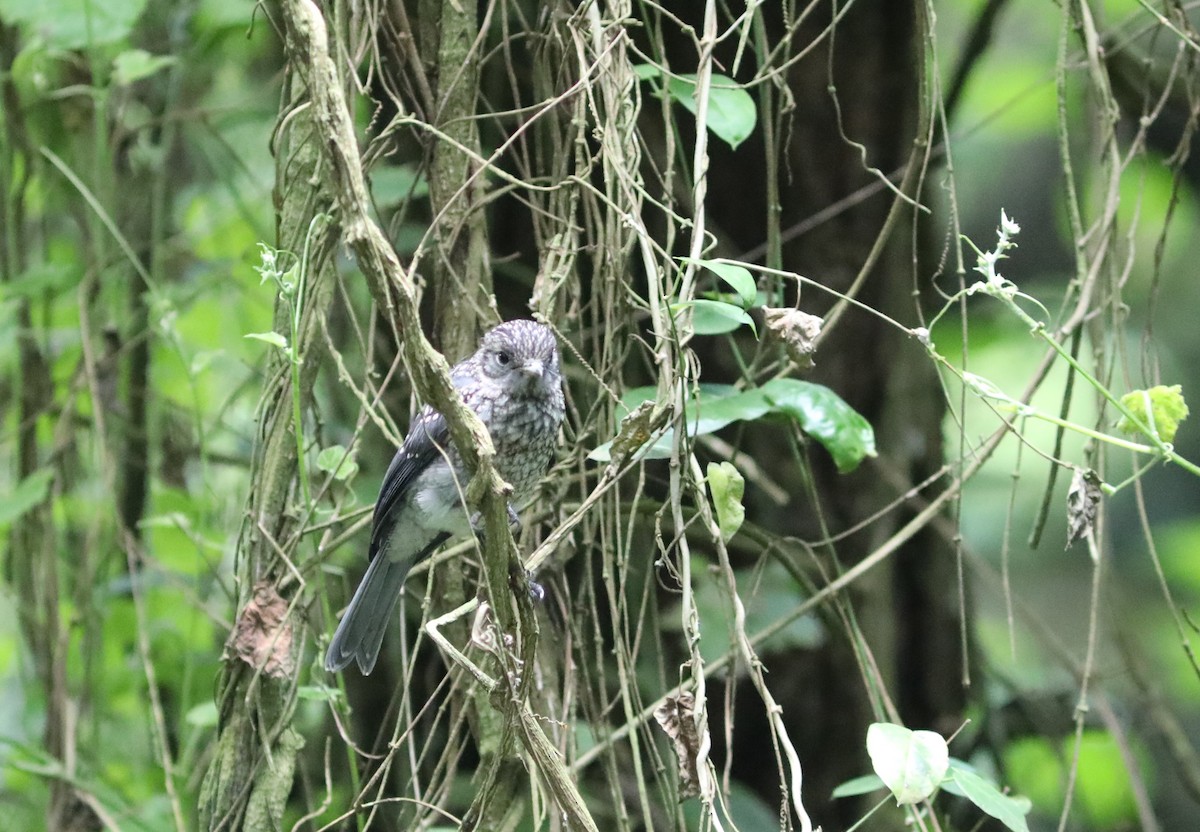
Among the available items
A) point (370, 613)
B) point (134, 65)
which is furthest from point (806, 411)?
point (134, 65)

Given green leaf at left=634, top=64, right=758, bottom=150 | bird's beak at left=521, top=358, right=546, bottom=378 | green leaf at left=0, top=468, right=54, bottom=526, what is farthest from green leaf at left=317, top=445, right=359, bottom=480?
green leaf at left=0, top=468, right=54, bottom=526

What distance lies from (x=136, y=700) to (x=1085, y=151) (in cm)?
410

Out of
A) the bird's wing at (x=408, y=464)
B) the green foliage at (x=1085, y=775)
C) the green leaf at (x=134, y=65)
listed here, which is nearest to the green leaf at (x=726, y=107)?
the bird's wing at (x=408, y=464)

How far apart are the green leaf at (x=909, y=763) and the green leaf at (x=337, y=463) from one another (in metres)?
1.21

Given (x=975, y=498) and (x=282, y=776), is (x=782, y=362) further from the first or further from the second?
(x=975, y=498)

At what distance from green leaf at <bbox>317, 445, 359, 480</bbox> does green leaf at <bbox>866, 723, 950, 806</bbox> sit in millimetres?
1206

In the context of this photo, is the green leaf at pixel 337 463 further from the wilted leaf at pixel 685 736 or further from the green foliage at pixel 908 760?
the green foliage at pixel 908 760

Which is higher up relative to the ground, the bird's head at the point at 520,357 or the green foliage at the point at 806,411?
the bird's head at the point at 520,357

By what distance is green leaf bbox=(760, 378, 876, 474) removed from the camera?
8.59 ft

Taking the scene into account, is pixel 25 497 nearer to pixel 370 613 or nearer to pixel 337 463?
pixel 370 613

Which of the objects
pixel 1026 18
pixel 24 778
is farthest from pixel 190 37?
pixel 1026 18

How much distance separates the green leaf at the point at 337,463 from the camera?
259 centimetres

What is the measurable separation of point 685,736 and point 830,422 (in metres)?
0.85

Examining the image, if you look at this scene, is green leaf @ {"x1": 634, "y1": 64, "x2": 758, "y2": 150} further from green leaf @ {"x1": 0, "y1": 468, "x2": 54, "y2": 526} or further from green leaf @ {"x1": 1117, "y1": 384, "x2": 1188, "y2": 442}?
green leaf @ {"x1": 0, "y1": 468, "x2": 54, "y2": 526}
